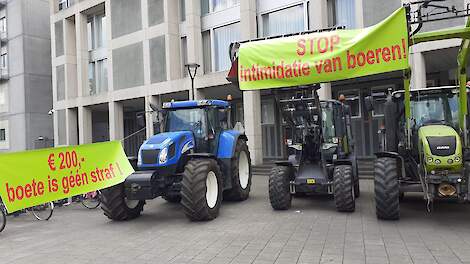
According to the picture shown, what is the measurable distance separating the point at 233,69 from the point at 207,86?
1127cm

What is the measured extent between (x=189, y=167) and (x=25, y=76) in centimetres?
2910

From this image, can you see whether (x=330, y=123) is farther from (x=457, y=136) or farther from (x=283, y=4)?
(x=283, y=4)

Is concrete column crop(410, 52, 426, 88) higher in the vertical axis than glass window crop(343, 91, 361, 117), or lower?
higher

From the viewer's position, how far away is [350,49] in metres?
6.75

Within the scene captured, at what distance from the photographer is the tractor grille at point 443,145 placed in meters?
6.67

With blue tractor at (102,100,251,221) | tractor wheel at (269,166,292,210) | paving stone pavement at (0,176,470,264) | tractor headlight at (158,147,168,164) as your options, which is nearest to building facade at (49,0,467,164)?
A: blue tractor at (102,100,251,221)

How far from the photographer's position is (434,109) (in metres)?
8.12

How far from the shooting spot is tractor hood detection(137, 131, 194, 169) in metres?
7.93

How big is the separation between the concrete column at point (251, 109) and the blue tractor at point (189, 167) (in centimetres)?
713

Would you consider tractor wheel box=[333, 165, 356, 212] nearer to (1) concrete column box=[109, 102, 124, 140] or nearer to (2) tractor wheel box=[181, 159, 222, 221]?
(2) tractor wheel box=[181, 159, 222, 221]

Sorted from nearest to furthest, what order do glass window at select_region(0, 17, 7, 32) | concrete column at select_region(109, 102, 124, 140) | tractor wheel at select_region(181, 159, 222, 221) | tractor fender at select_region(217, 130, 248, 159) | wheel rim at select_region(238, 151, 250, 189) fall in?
tractor wheel at select_region(181, 159, 222, 221)
tractor fender at select_region(217, 130, 248, 159)
wheel rim at select_region(238, 151, 250, 189)
concrete column at select_region(109, 102, 124, 140)
glass window at select_region(0, 17, 7, 32)

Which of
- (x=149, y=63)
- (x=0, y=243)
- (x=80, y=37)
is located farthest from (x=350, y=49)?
(x=80, y=37)

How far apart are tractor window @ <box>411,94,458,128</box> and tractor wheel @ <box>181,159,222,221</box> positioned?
4323 mm

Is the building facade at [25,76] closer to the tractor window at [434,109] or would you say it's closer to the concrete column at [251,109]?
the concrete column at [251,109]
